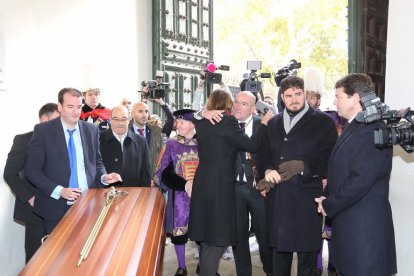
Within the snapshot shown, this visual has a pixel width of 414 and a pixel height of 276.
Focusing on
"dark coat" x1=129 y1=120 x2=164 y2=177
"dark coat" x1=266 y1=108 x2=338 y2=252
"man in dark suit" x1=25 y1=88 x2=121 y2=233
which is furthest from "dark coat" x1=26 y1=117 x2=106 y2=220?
"dark coat" x1=129 y1=120 x2=164 y2=177

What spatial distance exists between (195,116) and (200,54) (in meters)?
4.65

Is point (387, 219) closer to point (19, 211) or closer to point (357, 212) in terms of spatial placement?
point (357, 212)

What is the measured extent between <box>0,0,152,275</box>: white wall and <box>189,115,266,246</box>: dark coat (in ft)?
5.82

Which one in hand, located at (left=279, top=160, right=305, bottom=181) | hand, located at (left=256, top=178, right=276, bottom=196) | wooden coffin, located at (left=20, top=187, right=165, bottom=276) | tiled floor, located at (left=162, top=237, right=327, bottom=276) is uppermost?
hand, located at (left=279, top=160, right=305, bottom=181)

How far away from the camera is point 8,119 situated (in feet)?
13.6

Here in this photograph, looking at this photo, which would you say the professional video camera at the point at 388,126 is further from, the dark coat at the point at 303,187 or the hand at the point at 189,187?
the hand at the point at 189,187

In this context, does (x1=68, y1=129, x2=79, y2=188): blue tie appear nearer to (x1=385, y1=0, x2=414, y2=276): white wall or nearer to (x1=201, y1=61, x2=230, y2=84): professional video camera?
(x1=201, y1=61, x2=230, y2=84): professional video camera

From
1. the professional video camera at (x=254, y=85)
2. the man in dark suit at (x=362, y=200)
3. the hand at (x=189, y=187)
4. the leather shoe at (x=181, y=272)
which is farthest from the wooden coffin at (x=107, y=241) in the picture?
the professional video camera at (x=254, y=85)

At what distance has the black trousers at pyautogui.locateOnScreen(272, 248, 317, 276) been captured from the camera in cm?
328

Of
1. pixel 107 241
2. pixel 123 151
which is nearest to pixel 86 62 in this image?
pixel 123 151

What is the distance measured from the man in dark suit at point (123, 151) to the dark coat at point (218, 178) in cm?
110

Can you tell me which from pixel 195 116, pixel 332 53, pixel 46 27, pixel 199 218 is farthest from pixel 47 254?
pixel 332 53

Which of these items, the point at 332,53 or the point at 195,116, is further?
the point at 332,53

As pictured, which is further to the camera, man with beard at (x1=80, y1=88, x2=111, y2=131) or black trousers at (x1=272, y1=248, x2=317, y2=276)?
man with beard at (x1=80, y1=88, x2=111, y2=131)
